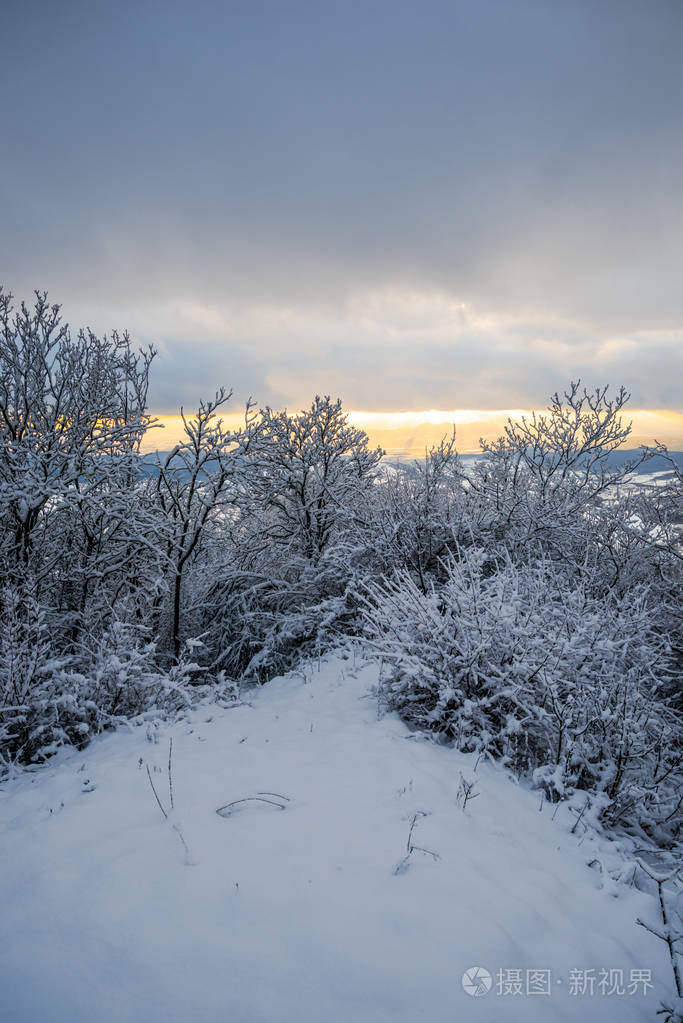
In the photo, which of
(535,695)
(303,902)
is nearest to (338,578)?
(535,695)

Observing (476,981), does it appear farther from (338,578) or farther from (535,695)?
(338,578)

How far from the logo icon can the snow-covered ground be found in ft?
0.08

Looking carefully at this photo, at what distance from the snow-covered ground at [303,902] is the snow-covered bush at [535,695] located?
0.60 m

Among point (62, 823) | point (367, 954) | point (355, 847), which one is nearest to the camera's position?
point (367, 954)

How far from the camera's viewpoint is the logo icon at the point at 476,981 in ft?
6.32

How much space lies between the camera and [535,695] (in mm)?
4617

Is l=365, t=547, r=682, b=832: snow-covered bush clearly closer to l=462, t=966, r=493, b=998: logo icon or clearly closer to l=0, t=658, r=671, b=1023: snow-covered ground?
l=0, t=658, r=671, b=1023: snow-covered ground

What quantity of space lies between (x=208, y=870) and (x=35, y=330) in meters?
8.58

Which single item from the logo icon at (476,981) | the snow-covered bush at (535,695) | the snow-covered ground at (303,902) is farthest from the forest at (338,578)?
the logo icon at (476,981)

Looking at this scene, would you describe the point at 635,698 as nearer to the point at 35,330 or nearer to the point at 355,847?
the point at 355,847

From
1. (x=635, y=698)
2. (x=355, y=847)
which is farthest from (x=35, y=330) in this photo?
(x=635, y=698)

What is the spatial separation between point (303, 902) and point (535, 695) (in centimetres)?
320

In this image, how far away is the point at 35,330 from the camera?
7.77m

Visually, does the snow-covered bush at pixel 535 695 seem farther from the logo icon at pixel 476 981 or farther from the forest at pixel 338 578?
the logo icon at pixel 476 981
